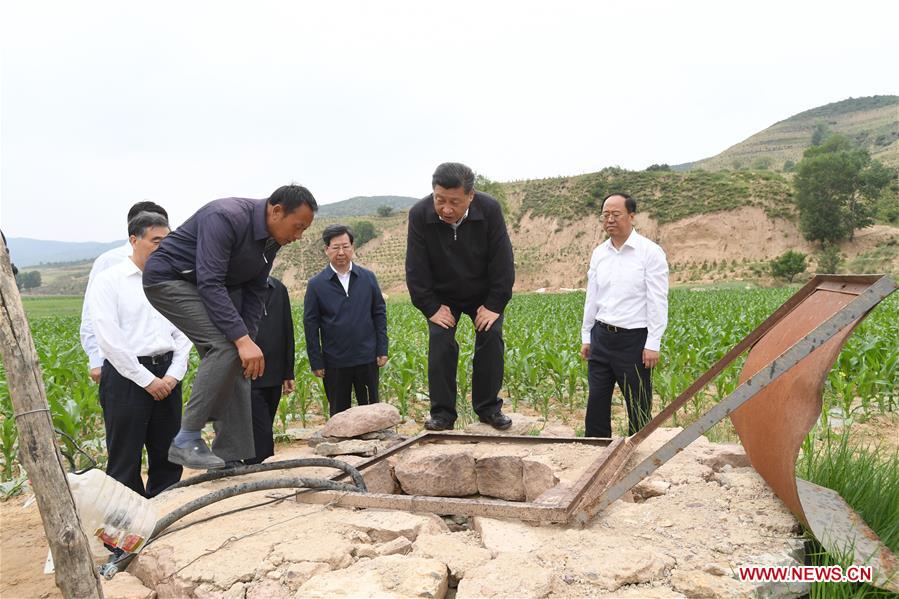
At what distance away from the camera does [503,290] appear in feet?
14.8

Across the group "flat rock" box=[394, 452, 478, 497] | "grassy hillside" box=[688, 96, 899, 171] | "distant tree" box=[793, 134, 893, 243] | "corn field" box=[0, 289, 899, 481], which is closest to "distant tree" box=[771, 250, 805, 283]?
"distant tree" box=[793, 134, 893, 243]

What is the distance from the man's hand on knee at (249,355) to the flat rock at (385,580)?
1.20m

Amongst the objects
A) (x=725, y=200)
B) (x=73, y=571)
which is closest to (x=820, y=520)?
(x=73, y=571)

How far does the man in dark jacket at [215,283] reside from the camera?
3131 mm

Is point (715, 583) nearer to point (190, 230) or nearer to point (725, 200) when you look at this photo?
point (190, 230)

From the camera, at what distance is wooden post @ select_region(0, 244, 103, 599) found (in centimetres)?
192

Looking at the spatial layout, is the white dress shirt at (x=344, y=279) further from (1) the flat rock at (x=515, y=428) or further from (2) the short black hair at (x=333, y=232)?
(1) the flat rock at (x=515, y=428)

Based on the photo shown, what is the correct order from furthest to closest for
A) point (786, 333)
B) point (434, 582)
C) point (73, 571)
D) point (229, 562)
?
point (786, 333), point (229, 562), point (434, 582), point (73, 571)

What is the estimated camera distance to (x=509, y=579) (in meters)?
2.21

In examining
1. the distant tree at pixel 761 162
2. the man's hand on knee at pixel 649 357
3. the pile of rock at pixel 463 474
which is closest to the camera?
the pile of rock at pixel 463 474

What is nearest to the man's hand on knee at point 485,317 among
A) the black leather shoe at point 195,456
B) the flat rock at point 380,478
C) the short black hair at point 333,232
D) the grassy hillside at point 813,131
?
the flat rock at point 380,478

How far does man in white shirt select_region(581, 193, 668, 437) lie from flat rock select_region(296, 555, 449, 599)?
254cm

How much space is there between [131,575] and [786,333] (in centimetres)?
323

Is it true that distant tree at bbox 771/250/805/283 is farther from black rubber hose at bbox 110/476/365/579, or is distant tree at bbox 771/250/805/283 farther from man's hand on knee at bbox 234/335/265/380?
man's hand on knee at bbox 234/335/265/380
